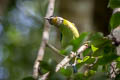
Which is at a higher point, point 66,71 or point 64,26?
point 64,26

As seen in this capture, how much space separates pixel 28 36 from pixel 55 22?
3.06 m

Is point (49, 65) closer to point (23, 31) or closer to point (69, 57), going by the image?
point (69, 57)

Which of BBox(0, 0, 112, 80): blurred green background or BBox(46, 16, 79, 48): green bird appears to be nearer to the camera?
BBox(46, 16, 79, 48): green bird

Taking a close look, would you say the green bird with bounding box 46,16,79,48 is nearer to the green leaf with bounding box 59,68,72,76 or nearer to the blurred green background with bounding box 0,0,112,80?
the green leaf with bounding box 59,68,72,76

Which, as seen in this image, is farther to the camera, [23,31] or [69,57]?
[23,31]

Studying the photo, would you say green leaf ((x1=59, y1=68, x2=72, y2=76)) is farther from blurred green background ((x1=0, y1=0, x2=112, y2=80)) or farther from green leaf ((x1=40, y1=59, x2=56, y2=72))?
blurred green background ((x1=0, y1=0, x2=112, y2=80))

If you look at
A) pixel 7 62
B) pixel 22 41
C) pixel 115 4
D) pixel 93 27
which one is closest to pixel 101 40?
pixel 115 4

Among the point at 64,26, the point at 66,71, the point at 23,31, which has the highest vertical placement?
the point at 64,26

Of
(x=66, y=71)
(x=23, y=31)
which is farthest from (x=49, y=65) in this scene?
(x=23, y=31)

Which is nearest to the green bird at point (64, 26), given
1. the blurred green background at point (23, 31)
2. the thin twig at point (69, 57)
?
the thin twig at point (69, 57)

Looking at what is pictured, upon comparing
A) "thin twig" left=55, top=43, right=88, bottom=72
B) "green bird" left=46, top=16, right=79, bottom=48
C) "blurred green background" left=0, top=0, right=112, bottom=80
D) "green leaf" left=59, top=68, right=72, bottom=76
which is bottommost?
"blurred green background" left=0, top=0, right=112, bottom=80

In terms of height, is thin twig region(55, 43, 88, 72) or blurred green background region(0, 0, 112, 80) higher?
thin twig region(55, 43, 88, 72)

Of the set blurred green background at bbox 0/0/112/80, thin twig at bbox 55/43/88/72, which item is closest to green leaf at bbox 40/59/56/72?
thin twig at bbox 55/43/88/72

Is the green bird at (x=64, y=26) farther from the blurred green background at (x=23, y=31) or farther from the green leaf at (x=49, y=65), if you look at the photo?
the blurred green background at (x=23, y=31)
